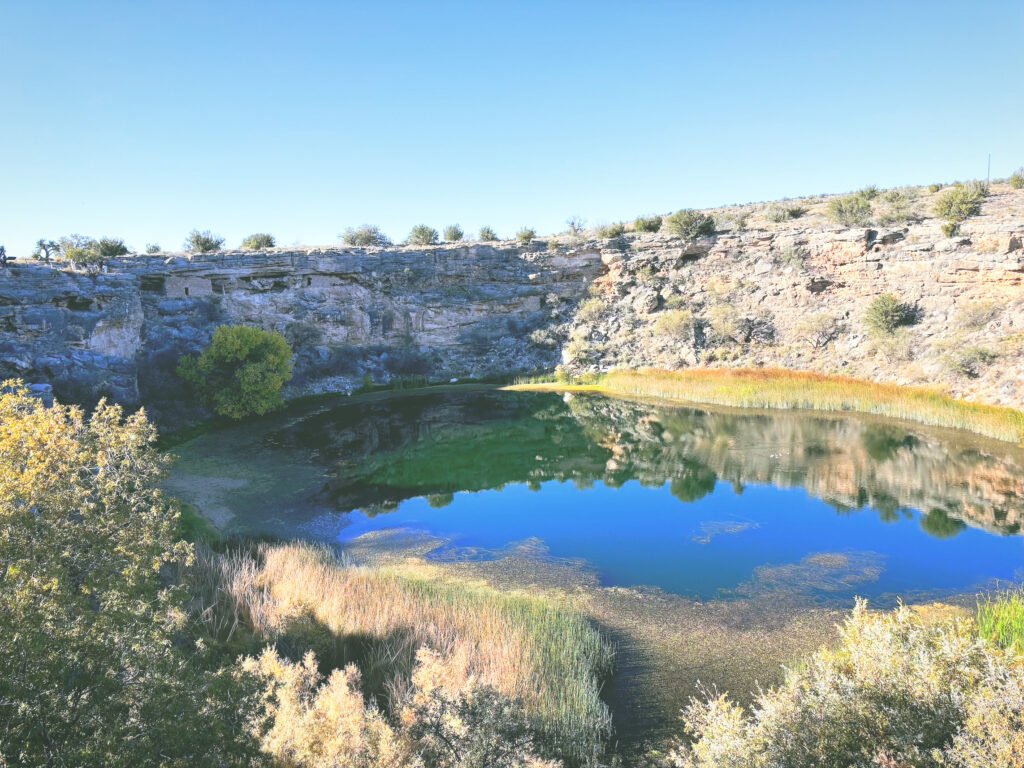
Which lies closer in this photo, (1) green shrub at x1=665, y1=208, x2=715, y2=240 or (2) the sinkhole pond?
(2) the sinkhole pond

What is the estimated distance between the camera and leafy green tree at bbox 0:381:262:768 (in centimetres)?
401

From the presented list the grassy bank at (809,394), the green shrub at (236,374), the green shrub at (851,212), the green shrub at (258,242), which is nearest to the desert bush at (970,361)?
the grassy bank at (809,394)

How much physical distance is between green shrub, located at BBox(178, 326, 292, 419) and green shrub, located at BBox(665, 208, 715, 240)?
1155 inches

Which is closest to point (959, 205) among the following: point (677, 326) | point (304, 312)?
point (677, 326)

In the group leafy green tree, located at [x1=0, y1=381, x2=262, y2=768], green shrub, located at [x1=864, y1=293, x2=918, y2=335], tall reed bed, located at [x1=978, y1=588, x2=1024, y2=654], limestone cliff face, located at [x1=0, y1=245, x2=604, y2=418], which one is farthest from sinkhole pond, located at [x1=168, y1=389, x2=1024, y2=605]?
green shrub, located at [x1=864, y1=293, x2=918, y2=335]

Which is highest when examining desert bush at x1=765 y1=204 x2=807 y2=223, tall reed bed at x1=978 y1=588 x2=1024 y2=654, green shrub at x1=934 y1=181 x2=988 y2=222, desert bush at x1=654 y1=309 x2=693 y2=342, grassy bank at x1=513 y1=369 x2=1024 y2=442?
desert bush at x1=765 y1=204 x2=807 y2=223

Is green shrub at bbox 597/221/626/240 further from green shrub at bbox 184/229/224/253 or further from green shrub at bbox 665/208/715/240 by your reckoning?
green shrub at bbox 184/229/224/253

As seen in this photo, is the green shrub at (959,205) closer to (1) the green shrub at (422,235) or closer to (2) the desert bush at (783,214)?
(2) the desert bush at (783,214)

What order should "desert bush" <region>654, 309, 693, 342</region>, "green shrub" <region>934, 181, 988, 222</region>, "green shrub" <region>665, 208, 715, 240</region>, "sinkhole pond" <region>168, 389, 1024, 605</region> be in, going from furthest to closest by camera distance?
"green shrub" <region>665, 208, 715, 240</region> → "desert bush" <region>654, 309, 693, 342</region> → "green shrub" <region>934, 181, 988, 222</region> → "sinkhole pond" <region>168, 389, 1024, 605</region>

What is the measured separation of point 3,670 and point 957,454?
23.6 m

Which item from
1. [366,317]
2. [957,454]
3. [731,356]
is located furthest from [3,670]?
[366,317]

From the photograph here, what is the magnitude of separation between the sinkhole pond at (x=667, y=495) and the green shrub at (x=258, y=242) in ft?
74.0

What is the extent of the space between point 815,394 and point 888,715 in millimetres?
26005

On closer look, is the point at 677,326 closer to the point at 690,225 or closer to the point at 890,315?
the point at 690,225
